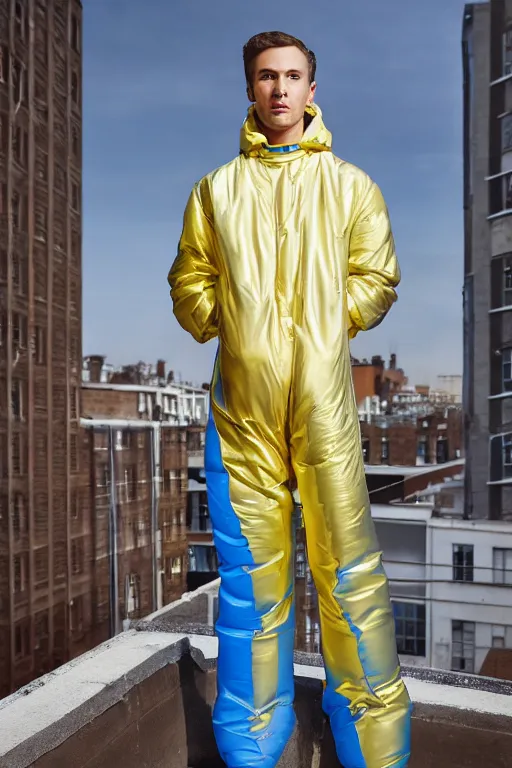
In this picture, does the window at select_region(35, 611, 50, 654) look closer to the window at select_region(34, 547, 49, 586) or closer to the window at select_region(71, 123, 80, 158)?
the window at select_region(34, 547, 49, 586)

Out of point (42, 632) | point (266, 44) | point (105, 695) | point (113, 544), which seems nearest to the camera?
point (266, 44)

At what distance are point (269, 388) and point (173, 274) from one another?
348mm

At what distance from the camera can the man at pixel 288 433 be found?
1381 millimetres

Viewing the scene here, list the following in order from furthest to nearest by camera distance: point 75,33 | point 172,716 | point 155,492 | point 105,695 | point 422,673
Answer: point 155,492 → point 75,33 → point 422,673 → point 172,716 → point 105,695

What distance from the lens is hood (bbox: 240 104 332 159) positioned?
1.47 meters

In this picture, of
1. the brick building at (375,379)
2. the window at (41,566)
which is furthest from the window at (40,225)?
the brick building at (375,379)

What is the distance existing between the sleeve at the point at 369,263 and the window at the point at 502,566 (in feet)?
5.41

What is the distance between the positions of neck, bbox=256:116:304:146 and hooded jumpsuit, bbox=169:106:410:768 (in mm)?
25

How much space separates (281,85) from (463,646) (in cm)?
225

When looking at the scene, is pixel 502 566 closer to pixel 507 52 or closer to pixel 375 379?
pixel 375 379

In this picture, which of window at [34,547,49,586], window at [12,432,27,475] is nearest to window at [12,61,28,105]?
window at [12,432,27,475]

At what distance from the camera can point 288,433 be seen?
4.68ft

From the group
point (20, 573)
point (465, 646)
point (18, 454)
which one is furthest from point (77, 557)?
point (465, 646)

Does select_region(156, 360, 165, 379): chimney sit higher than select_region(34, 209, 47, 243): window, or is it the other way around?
select_region(34, 209, 47, 243): window
